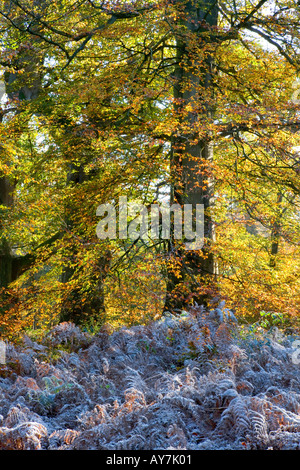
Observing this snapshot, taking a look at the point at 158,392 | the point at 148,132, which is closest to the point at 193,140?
the point at 148,132

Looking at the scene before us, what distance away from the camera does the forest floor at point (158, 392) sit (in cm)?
321

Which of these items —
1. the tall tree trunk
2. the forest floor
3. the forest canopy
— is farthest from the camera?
the tall tree trunk

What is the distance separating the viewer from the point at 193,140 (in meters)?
9.24

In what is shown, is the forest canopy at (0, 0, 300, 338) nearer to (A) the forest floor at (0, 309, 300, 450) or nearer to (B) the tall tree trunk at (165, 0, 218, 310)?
(B) the tall tree trunk at (165, 0, 218, 310)

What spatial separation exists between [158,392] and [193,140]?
6418mm

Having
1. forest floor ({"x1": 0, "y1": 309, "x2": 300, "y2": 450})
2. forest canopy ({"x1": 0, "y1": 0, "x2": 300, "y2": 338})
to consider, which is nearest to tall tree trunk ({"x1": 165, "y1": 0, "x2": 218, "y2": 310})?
forest canopy ({"x1": 0, "y1": 0, "x2": 300, "y2": 338})

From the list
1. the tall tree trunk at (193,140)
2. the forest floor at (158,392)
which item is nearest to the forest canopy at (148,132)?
the tall tree trunk at (193,140)

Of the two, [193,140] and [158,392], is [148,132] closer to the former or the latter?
[193,140]

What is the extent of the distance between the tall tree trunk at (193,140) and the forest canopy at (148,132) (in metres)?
0.04

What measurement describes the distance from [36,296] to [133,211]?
3.19m

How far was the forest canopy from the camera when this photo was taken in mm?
8867

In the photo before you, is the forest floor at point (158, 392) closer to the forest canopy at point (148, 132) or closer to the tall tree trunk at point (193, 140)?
the forest canopy at point (148, 132)

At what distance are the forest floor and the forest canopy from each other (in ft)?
9.02

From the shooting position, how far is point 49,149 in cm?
1103
